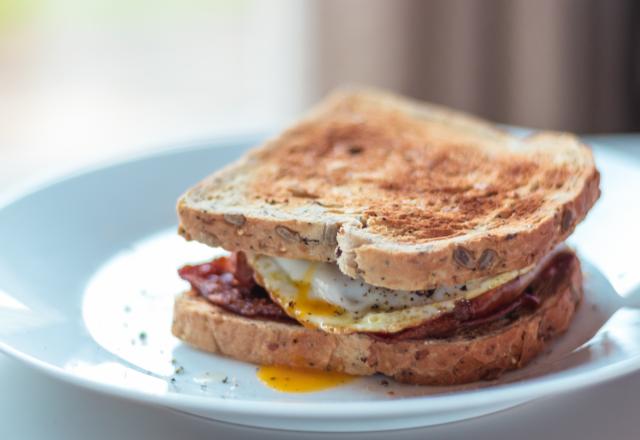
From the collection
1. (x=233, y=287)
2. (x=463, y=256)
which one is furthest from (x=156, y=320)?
(x=463, y=256)

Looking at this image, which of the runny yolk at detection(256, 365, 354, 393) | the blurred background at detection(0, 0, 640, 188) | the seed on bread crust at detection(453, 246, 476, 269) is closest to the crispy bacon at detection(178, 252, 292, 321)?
the runny yolk at detection(256, 365, 354, 393)

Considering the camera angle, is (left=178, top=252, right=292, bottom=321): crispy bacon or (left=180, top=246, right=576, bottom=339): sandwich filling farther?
(left=178, top=252, right=292, bottom=321): crispy bacon

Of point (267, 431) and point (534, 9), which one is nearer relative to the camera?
point (267, 431)

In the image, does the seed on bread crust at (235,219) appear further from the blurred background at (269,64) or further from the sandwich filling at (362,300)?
the blurred background at (269,64)

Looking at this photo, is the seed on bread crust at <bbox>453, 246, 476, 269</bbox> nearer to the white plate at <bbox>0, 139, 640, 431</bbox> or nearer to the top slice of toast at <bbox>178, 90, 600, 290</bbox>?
the top slice of toast at <bbox>178, 90, 600, 290</bbox>

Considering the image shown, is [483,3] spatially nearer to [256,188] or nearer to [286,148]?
[286,148]

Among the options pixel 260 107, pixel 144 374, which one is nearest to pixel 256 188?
pixel 144 374

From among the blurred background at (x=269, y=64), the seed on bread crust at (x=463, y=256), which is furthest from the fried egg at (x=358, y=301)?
the blurred background at (x=269, y=64)
